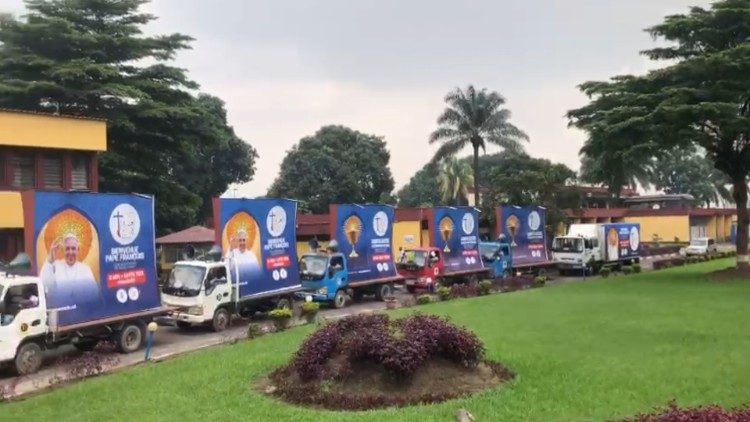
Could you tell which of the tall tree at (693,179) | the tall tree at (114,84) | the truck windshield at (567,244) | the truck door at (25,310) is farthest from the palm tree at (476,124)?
the tall tree at (693,179)

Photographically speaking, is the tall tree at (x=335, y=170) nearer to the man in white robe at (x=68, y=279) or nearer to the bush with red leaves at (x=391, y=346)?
the man in white robe at (x=68, y=279)

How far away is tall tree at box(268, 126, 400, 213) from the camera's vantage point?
174 ft

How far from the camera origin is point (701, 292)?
74.4 ft

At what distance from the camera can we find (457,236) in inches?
1173

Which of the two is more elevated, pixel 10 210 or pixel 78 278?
pixel 10 210

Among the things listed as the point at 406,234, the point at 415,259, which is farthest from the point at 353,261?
the point at 406,234

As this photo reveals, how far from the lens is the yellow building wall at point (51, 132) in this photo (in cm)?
2189

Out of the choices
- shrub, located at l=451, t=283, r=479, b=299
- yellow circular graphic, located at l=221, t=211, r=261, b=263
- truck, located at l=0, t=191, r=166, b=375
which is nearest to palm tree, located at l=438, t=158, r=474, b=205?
shrub, located at l=451, t=283, r=479, b=299

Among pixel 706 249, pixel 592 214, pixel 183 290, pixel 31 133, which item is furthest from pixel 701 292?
pixel 592 214

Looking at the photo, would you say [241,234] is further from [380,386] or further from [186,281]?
[380,386]

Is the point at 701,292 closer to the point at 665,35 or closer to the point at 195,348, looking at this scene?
the point at 665,35

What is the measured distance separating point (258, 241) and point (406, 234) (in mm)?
16724

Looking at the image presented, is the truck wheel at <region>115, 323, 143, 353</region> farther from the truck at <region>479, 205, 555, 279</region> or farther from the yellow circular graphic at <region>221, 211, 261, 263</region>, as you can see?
the truck at <region>479, 205, 555, 279</region>

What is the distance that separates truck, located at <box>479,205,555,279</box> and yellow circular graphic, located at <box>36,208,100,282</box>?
64.9 ft
